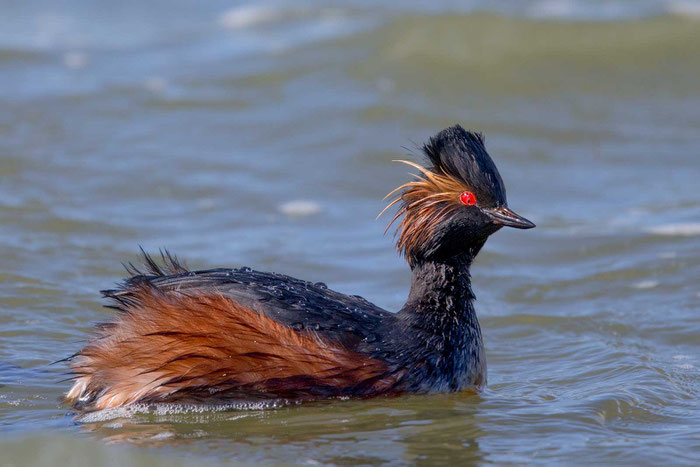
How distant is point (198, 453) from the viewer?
6.16 meters

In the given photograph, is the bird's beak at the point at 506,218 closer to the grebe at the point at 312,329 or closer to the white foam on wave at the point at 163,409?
the grebe at the point at 312,329

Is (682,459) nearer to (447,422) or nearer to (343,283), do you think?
(447,422)

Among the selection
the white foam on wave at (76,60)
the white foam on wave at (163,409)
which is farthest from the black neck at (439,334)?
the white foam on wave at (76,60)

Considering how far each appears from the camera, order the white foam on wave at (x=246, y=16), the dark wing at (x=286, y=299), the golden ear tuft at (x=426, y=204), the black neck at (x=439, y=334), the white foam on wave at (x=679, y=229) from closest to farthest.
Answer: the dark wing at (x=286, y=299) → the black neck at (x=439, y=334) → the golden ear tuft at (x=426, y=204) → the white foam on wave at (x=679, y=229) → the white foam on wave at (x=246, y=16)

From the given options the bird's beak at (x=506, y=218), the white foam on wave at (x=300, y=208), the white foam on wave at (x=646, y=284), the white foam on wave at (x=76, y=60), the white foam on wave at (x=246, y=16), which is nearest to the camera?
the bird's beak at (x=506, y=218)

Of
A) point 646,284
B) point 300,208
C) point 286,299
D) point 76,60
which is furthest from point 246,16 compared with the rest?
point 286,299

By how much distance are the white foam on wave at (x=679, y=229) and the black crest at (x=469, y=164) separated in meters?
4.60

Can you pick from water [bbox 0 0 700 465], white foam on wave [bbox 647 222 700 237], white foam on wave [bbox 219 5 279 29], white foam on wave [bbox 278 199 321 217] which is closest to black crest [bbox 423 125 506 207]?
water [bbox 0 0 700 465]

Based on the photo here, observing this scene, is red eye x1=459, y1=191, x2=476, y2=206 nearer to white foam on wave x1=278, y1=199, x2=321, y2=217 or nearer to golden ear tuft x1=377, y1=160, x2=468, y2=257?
golden ear tuft x1=377, y1=160, x2=468, y2=257

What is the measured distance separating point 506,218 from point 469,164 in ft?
1.45

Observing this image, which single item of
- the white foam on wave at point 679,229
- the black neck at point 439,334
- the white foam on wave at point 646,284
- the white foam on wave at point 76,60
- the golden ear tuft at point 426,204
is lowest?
the black neck at point 439,334

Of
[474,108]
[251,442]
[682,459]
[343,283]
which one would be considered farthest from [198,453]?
[474,108]

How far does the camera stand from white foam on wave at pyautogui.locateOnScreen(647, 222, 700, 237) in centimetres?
1121

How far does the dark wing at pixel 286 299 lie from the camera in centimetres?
675
